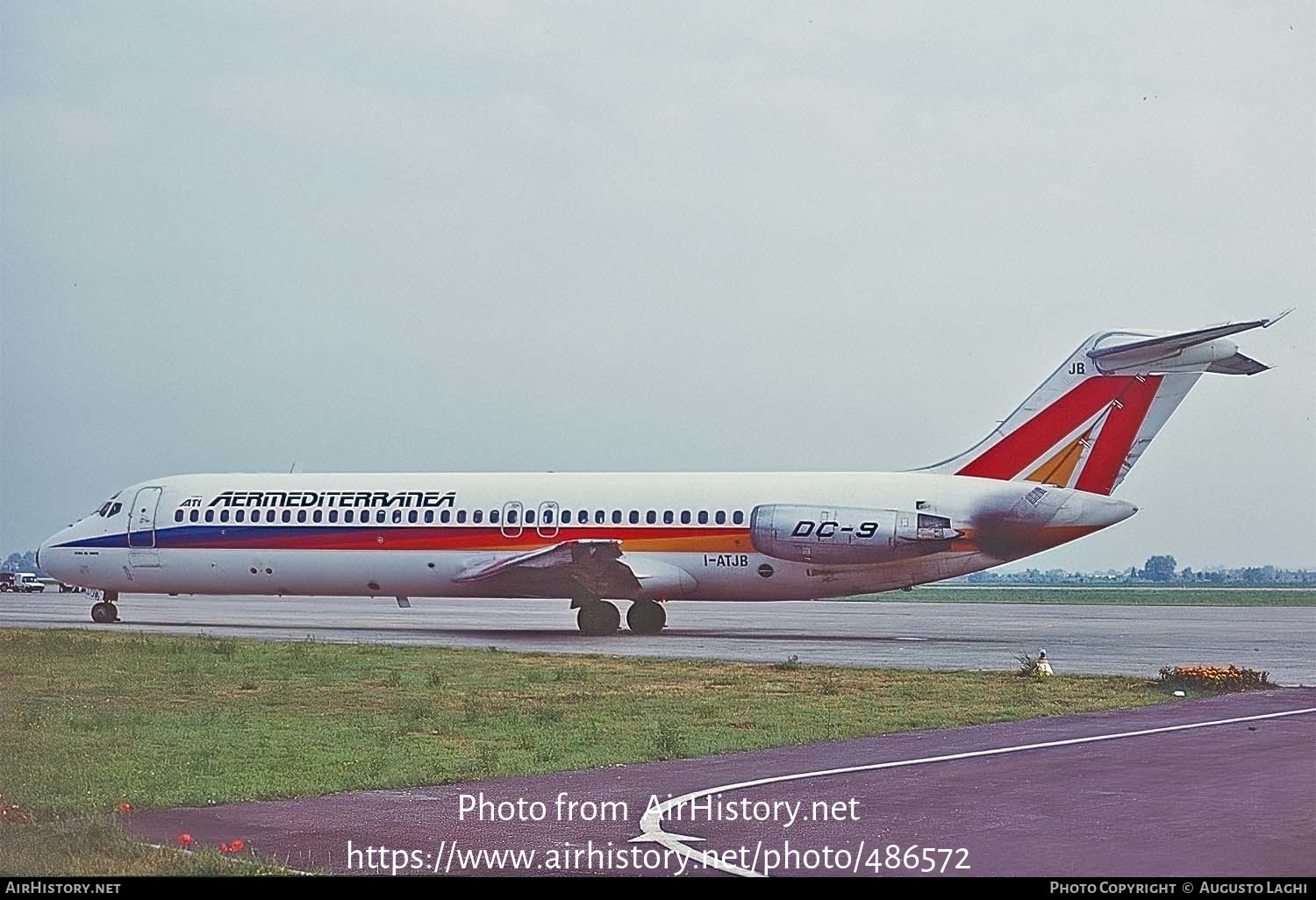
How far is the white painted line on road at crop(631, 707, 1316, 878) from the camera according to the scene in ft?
29.1

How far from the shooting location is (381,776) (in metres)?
12.6

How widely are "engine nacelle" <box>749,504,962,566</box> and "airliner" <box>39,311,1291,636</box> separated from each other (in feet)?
0.12

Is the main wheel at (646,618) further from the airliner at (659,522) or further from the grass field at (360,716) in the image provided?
the grass field at (360,716)

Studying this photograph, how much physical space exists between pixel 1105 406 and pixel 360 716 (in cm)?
1856

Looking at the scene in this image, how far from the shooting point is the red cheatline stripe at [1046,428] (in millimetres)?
31156

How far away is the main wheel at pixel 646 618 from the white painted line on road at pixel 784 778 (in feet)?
59.3

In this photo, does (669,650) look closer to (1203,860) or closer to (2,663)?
(2,663)

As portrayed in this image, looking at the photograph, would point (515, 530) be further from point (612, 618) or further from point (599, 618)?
point (612, 618)

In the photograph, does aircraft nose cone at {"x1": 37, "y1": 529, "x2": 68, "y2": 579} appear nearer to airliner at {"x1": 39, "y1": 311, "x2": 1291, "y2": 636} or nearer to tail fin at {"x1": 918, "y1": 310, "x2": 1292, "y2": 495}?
airliner at {"x1": 39, "y1": 311, "x2": 1291, "y2": 636}

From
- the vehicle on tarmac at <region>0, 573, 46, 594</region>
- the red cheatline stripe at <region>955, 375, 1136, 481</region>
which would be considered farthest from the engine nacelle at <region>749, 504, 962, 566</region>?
the vehicle on tarmac at <region>0, 573, 46, 594</region>

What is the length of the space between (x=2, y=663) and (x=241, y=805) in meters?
13.8

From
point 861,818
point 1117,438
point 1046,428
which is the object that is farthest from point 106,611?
point 861,818

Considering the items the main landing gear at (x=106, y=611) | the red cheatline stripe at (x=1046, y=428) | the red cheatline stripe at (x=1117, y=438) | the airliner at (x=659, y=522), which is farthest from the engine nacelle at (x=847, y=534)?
the main landing gear at (x=106, y=611)

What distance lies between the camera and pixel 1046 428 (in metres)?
31.5
